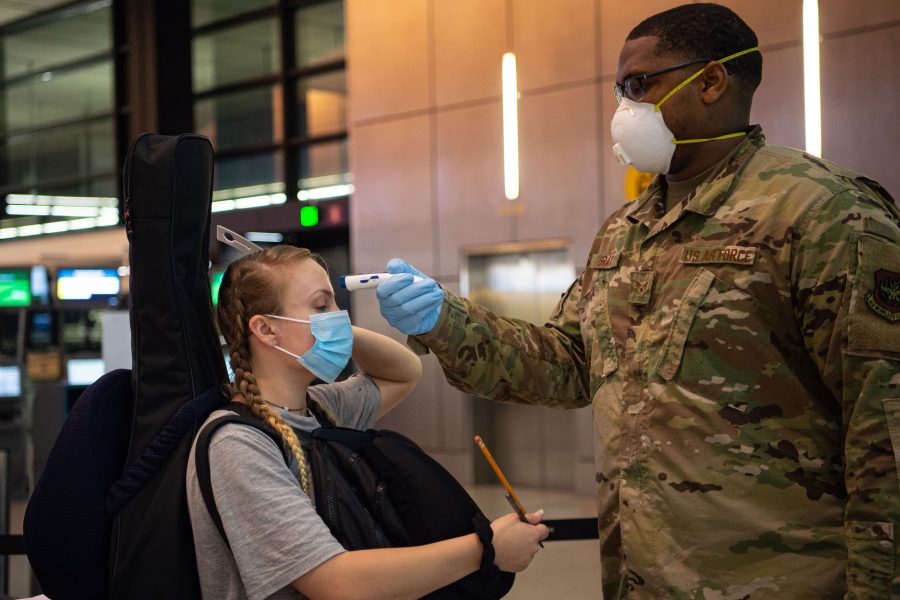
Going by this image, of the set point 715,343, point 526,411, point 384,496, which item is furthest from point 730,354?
point 526,411

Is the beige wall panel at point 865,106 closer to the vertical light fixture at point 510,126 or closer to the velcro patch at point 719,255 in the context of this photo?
the vertical light fixture at point 510,126

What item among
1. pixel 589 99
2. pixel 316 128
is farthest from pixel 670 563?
pixel 316 128

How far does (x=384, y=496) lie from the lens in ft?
5.15

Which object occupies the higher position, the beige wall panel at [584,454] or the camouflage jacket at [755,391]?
the camouflage jacket at [755,391]

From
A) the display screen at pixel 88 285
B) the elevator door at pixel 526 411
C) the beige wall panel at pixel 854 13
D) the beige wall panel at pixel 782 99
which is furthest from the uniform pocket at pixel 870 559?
the display screen at pixel 88 285

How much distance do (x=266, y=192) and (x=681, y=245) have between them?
29.5 ft

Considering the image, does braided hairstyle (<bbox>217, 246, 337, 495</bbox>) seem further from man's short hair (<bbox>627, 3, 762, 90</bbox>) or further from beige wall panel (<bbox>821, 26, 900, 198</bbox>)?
beige wall panel (<bbox>821, 26, 900, 198</bbox>)

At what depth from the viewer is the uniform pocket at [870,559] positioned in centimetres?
131

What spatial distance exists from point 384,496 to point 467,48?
A: 19.0ft

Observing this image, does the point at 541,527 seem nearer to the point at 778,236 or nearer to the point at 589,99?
the point at 778,236

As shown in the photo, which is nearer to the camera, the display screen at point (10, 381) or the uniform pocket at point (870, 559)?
the uniform pocket at point (870, 559)

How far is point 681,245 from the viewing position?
160 centimetres

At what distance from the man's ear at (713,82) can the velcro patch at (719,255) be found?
0.26 meters

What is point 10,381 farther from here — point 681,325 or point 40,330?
point 681,325
